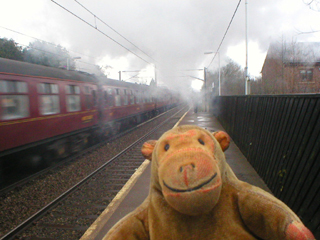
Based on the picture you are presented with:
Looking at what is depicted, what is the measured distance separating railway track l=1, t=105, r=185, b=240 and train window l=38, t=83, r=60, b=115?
2050mm

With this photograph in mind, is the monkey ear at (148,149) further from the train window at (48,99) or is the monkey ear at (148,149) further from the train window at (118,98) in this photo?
the train window at (118,98)

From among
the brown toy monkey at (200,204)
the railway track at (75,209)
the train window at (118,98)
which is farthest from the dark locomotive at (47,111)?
the brown toy monkey at (200,204)

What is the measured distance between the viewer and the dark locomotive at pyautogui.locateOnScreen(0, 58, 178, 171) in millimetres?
5898

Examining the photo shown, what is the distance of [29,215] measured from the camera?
179 inches

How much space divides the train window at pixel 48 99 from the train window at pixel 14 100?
1.82ft

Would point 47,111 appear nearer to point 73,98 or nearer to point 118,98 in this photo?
point 73,98

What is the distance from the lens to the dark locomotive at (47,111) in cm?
590

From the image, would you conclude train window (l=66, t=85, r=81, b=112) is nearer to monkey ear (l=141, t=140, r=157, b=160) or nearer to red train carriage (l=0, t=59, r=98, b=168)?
red train carriage (l=0, t=59, r=98, b=168)

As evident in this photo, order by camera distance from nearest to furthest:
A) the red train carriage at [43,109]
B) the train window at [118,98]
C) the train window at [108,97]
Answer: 1. the red train carriage at [43,109]
2. the train window at [108,97]
3. the train window at [118,98]

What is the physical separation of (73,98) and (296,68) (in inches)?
362

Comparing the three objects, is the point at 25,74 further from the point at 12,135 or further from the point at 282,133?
the point at 282,133

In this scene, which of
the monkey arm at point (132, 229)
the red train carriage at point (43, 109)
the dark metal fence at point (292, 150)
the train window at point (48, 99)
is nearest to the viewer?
the monkey arm at point (132, 229)

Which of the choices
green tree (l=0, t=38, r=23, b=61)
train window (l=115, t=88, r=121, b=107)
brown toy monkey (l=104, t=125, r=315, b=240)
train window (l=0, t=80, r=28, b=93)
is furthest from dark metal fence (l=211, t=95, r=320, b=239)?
green tree (l=0, t=38, r=23, b=61)

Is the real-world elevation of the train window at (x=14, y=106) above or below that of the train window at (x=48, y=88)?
below
